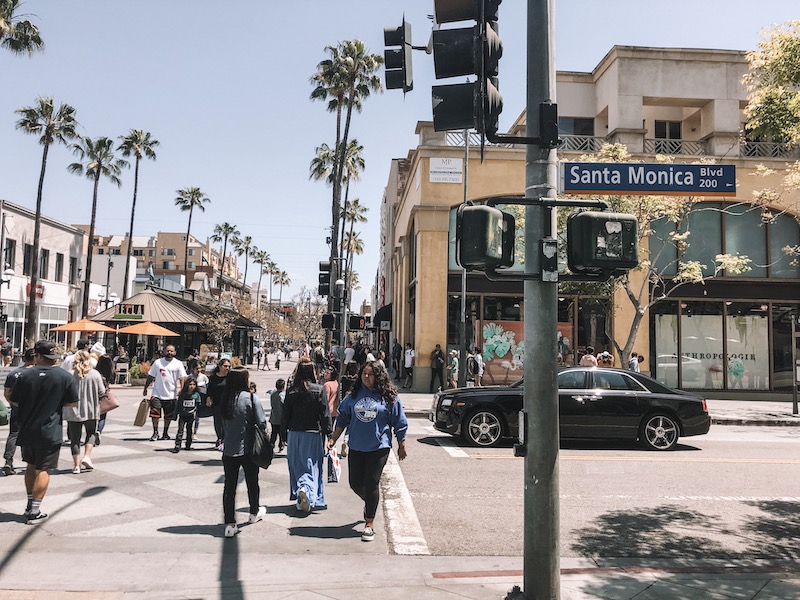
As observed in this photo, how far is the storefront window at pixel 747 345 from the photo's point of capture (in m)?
24.2

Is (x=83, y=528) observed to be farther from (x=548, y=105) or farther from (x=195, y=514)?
(x=548, y=105)

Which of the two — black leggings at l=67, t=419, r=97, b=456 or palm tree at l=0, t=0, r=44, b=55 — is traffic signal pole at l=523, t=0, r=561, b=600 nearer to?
black leggings at l=67, t=419, r=97, b=456

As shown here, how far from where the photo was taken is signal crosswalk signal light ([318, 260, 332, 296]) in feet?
53.2

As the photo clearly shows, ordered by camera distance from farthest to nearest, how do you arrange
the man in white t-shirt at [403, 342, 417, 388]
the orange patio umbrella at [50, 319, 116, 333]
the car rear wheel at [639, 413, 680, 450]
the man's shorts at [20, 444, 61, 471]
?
the orange patio umbrella at [50, 319, 116, 333]
the man in white t-shirt at [403, 342, 417, 388]
the car rear wheel at [639, 413, 680, 450]
the man's shorts at [20, 444, 61, 471]

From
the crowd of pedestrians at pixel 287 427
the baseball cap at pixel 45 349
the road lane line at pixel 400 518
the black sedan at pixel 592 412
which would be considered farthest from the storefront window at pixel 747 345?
the baseball cap at pixel 45 349

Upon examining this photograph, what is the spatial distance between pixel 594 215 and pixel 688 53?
80.9 ft

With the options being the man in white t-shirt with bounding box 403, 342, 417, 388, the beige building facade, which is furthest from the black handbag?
the man in white t-shirt with bounding box 403, 342, 417, 388

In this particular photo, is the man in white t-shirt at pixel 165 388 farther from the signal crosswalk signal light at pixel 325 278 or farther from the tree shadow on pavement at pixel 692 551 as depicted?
the tree shadow on pavement at pixel 692 551

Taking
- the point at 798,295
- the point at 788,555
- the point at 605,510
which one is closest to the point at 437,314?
the point at 798,295

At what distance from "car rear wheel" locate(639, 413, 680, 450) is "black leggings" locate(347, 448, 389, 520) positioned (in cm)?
732

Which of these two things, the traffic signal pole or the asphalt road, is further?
the asphalt road

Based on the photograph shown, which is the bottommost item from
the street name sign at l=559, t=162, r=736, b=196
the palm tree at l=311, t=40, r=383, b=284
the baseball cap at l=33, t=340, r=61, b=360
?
the baseball cap at l=33, t=340, r=61, b=360

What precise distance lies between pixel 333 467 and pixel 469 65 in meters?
6.18

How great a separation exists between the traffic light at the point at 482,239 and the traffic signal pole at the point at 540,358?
0.25 meters
